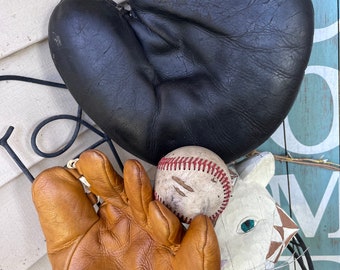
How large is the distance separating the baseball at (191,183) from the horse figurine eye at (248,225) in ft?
0.64

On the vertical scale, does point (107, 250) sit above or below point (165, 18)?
below

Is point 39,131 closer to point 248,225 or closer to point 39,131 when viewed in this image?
point 39,131

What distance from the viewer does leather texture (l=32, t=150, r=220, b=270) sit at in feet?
2.02

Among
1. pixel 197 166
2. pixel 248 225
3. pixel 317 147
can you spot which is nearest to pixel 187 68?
pixel 197 166

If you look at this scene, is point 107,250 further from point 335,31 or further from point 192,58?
point 335,31

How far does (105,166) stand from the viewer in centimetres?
64

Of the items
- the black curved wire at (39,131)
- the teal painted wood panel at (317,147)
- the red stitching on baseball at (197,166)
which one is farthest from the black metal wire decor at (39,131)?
the teal painted wood panel at (317,147)

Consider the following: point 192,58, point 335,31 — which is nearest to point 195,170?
point 192,58

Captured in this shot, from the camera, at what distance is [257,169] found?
32.5 inches

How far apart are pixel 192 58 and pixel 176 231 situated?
283mm

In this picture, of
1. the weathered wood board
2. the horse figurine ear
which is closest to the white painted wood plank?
the weathered wood board

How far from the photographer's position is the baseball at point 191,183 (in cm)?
59

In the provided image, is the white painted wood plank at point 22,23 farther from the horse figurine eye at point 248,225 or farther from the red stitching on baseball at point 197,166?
the horse figurine eye at point 248,225

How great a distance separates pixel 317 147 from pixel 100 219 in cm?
63
